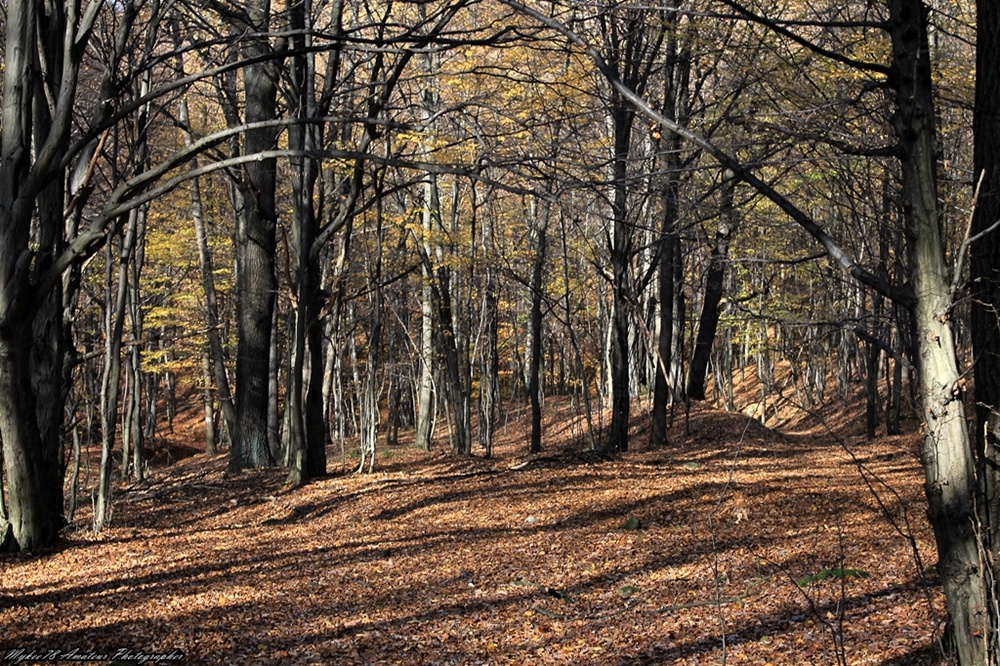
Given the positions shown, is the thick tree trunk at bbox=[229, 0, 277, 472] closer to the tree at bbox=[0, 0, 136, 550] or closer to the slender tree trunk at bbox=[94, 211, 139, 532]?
the slender tree trunk at bbox=[94, 211, 139, 532]

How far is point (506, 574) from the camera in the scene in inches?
289

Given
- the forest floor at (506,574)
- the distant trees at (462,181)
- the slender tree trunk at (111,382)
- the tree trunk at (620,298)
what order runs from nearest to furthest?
the distant trees at (462,181) < the forest floor at (506,574) < the slender tree trunk at (111,382) < the tree trunk at (620,298)

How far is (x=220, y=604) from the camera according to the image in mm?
6488

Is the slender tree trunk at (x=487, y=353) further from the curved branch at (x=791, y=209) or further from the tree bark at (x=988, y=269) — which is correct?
the curved branch at (x=791, y=209)

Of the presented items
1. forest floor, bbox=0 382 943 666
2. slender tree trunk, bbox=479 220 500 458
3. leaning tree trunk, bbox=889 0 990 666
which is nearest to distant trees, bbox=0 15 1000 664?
leaning tree trunk, bbox=889 0 990 666

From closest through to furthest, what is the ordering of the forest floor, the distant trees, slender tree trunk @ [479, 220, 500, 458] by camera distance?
the distant trees, the forest floor, slender tree trunk @ [479, 220, 500, 458]

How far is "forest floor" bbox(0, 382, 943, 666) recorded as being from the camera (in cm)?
547

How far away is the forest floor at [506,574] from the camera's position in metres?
5.47

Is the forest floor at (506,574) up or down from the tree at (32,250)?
down

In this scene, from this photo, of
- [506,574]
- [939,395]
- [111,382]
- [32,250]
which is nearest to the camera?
[939,395]

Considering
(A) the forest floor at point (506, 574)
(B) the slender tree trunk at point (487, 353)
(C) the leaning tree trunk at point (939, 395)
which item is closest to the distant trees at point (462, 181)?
(C) the leaning tree trunk at point (939, 395)

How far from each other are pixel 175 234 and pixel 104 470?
44.1 ft

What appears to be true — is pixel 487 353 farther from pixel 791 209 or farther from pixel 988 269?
pixel 791 209

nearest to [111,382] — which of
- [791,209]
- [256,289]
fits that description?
[256,289]
